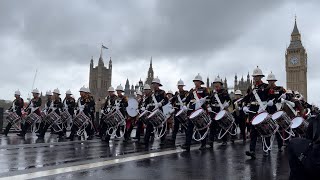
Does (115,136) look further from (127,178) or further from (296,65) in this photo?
(296,65)

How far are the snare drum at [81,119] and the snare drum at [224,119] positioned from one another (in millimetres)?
5114

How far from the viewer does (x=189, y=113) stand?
11141 millimetres

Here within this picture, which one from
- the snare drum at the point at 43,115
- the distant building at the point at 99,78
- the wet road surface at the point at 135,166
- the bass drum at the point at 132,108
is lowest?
the wet road surface at the point at 135,166

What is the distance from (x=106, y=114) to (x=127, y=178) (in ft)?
25.8

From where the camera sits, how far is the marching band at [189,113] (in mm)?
9531

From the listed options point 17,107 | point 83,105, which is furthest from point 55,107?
point 83,105

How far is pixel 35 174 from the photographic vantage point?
5980 mm

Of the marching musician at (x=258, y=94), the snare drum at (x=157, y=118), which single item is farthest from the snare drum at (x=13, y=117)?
the marching musician at (x=258, y=94)

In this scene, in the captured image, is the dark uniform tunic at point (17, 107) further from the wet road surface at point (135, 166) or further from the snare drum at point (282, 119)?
the snare drum at point (282, 119)

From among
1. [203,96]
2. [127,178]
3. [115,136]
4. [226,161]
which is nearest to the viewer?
[127,178]

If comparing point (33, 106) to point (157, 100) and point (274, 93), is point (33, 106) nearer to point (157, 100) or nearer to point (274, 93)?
point (157, 100)

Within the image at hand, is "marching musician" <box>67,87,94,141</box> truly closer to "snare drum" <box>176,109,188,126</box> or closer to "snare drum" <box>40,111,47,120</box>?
"snare drum" <box>40,111,47,120</box>

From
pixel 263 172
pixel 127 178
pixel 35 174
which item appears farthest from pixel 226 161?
pixel 35 174

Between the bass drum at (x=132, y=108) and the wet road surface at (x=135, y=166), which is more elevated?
the bass drum at (x=132, y=108)
